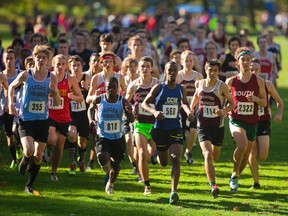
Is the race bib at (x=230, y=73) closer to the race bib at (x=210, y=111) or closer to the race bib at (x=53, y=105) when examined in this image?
the race bib at (x=53, y=105)

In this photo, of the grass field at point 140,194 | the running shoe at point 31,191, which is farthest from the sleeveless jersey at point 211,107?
the running shoe at point 31,191

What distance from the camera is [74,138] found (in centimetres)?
1680

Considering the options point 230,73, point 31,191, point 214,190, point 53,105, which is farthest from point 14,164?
point 230,73

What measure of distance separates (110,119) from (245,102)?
2.07 meters

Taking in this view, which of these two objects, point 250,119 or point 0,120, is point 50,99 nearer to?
point 0,120

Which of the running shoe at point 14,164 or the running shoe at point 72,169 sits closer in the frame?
the running shoe at point 72,169

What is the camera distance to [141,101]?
1528cm

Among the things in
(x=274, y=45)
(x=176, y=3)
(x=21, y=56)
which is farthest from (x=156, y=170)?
(x=176, y=3)

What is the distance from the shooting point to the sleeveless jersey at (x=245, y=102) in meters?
15.0

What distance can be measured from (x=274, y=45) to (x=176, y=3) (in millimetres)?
71894

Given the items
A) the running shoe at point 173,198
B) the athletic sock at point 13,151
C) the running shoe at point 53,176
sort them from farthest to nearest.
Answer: the athletic sock at point 13,151 < the running shoe at point 53,176 < the running shoe at point 173,198

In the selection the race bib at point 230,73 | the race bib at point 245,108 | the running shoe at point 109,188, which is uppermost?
the race bib at point 230,73

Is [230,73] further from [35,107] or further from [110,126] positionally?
[35,107]

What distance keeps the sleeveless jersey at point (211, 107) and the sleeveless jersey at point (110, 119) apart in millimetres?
1272
